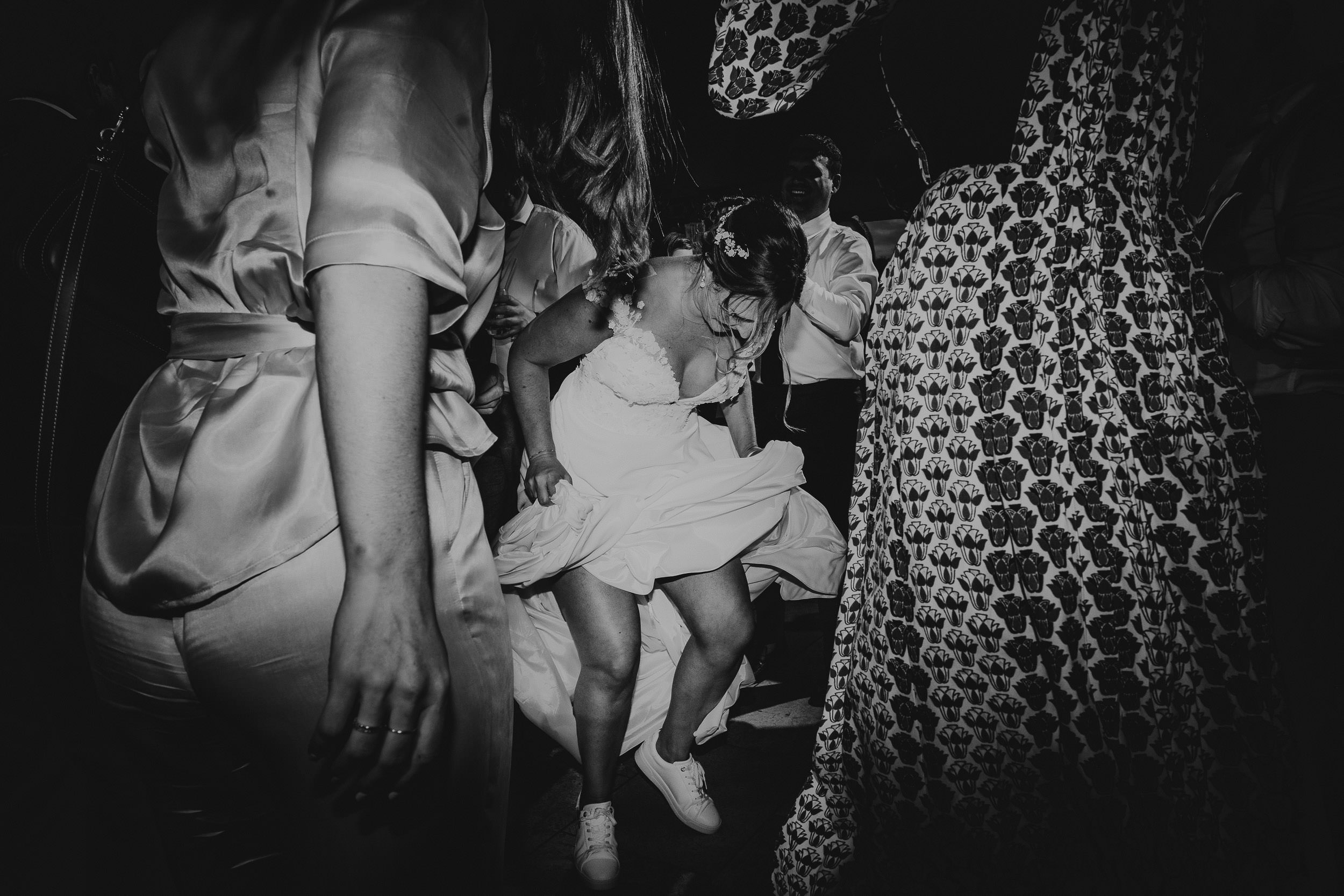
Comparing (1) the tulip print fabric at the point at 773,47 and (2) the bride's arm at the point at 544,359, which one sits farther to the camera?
(2) the bride's arm at the point at 544,359

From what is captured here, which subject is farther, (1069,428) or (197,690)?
(1069,428)

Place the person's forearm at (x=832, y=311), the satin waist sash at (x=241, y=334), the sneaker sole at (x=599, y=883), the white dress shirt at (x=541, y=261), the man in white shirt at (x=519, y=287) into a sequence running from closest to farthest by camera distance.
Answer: the satin waist sash at (x=241, y=334) → the sneaker sole at (x=599, y=883) → the man in white shirt at (x=519, y=287) → the white dress shirt at (x=541, y=261) → the person's forearm at (x=832, y=311)

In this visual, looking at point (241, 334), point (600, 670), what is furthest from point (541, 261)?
point (241, 334)

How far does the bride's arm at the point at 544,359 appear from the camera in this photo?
7.43ft

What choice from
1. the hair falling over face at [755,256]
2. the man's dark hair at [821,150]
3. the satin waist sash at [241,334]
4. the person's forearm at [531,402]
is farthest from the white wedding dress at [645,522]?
the man's dark hair at [821,150]

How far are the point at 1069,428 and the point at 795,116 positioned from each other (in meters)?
3.94

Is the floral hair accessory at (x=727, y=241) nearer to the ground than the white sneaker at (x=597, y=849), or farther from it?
farther from it

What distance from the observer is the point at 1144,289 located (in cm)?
115

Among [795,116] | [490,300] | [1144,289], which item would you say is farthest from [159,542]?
[795,116]

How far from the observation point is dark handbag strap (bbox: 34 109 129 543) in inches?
33.8

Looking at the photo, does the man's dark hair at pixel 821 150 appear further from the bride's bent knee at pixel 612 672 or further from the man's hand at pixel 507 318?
the bride's bent knee at pixel 612 672

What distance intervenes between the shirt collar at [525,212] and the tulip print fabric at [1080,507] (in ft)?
6.61

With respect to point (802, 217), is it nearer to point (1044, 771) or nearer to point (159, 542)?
point (1044, 771)

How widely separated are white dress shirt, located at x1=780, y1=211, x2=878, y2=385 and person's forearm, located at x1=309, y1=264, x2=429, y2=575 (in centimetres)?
291
